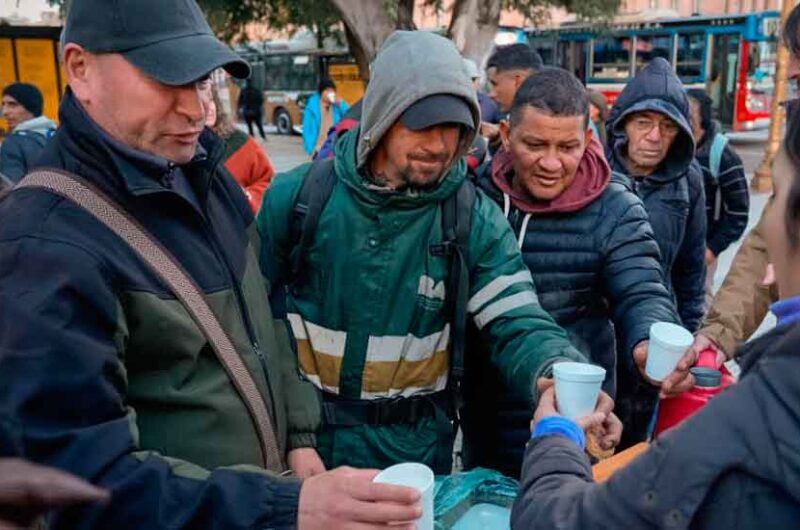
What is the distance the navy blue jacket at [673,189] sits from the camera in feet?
11.7

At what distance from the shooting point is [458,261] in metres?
2.15

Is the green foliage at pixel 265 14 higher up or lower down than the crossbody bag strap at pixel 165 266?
higher up

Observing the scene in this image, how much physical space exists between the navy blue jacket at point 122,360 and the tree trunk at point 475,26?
36.4 feet

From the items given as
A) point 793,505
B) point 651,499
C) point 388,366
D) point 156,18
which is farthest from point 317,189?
point 793,505

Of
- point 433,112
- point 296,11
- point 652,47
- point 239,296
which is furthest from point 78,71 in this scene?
point 652,47

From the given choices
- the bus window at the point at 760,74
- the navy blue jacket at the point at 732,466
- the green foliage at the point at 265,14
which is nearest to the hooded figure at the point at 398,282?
the navy blue jacket at the point at 732,466

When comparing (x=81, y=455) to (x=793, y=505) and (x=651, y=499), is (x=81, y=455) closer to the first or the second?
(x=651, y=499)

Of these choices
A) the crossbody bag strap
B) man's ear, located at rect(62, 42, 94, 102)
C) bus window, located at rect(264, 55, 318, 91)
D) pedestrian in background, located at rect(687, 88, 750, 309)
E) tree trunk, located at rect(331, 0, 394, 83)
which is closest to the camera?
the crossbody bag strap

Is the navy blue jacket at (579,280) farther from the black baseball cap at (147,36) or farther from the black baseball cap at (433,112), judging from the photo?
the black baseball cap at (147,36)

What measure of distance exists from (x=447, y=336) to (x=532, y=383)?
320 millimetres

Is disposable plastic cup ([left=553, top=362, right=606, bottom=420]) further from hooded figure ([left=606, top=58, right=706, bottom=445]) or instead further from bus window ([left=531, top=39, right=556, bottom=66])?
bus window ([left=531, top=39, right=556, bottom=66])

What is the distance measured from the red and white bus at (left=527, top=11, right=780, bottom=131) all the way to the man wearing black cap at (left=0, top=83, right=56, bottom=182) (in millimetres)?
14517

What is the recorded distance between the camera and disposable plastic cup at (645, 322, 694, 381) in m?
2.05

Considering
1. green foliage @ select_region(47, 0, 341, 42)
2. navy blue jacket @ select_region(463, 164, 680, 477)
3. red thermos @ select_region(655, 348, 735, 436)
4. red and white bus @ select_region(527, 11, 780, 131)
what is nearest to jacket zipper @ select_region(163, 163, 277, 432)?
navy blue jacket @ select_region(463, 164, 680, 477)
